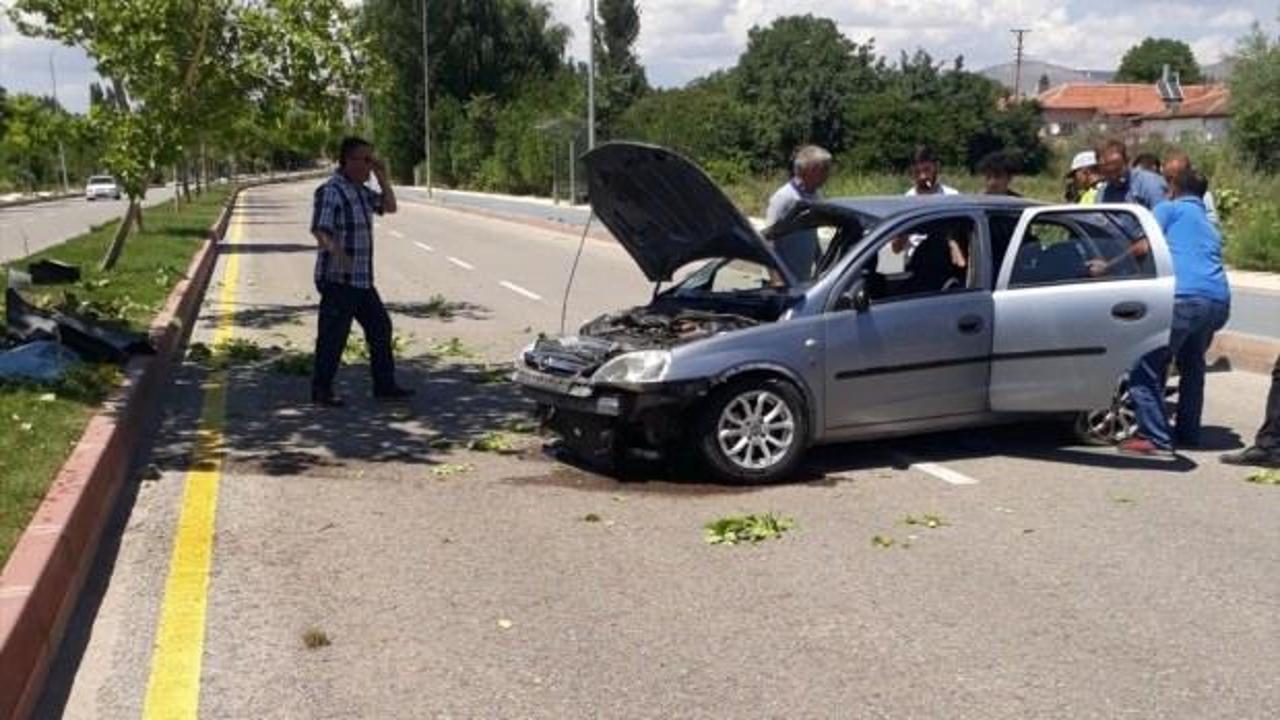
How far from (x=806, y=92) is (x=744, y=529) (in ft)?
216

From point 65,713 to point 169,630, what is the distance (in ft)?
2.36

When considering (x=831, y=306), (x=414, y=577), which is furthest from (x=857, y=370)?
(x=414, y=577)

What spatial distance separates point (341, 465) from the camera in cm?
755

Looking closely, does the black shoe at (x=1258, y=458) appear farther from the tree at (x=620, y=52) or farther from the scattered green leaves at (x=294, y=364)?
the tree at (x=620, y=52)

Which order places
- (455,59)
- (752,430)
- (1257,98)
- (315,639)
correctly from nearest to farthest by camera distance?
(315,639), (752,430), (1257,98), (455,59)

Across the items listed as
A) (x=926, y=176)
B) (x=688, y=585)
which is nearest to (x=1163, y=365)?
(x=926, y=176)

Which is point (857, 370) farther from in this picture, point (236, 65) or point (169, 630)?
point (236, 65)

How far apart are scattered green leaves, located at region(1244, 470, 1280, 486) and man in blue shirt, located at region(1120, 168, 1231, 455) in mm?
493

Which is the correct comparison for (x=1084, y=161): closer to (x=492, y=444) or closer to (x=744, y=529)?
(x=492, y=444)

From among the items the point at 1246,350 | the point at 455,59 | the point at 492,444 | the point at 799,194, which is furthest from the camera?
the point at 455,59

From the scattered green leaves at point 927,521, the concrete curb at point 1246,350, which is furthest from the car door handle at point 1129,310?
the concrete curb at point 1246,350

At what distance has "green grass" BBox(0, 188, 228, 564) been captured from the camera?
19.8ft

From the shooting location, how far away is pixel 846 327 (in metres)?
7.15

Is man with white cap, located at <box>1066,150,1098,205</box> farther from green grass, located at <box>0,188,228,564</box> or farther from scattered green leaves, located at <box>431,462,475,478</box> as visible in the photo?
green grass, located at <box>0,188,228,564</box>
